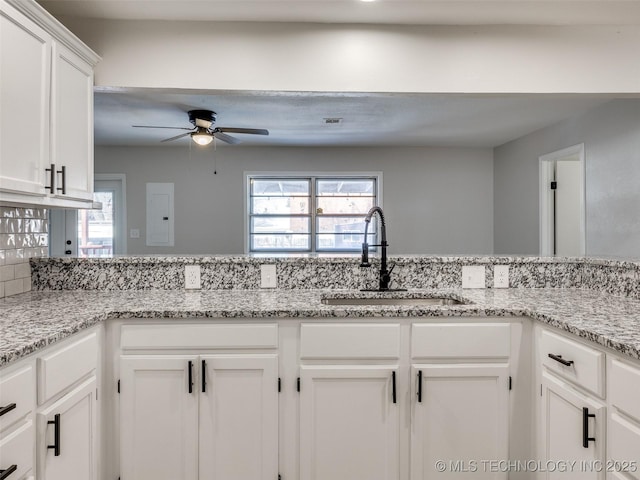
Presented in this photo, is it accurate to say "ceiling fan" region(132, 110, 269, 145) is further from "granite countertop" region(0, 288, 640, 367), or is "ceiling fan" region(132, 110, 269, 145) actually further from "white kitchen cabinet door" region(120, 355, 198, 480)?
"white kitchen cabinet door" region(120, 355, 198, 480)

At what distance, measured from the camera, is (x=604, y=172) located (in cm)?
369

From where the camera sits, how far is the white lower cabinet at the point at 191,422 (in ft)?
5.15

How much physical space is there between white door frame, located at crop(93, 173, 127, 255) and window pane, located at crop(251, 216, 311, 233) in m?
1.79

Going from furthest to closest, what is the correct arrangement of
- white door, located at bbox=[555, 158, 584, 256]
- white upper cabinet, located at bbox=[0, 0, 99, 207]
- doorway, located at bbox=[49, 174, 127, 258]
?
doorway, located at bbox=[49, 174, 127, 258]
white door, located at bbox=[555, 158, 584, 256]
white upper cabinet, located at bbox=[0, 0, 99, 207]

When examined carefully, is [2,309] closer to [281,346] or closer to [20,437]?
[20,437]

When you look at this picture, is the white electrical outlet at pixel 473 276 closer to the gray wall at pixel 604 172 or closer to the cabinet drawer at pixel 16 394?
the cabinet drawer at pixel 16 394

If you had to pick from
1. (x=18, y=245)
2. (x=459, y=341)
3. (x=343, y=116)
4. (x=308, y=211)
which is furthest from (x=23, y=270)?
(x=308, y=211)

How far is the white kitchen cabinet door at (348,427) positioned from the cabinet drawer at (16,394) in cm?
86

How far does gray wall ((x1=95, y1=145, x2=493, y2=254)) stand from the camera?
5922 millimetres

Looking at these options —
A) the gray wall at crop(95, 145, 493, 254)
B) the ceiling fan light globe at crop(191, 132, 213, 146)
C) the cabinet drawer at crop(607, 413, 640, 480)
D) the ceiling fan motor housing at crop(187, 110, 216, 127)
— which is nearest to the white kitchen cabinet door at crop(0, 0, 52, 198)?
the cabinet drawer at crop(607, 413, 640, 480)

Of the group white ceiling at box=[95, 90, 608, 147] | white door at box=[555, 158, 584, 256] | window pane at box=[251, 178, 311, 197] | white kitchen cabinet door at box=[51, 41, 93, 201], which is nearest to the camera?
white kitchen cabinet door at box=[51, 41, 93, 201]

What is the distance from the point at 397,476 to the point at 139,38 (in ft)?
7.69

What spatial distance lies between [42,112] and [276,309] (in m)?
1.19

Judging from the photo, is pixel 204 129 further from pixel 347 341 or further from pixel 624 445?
pixel 624 445
